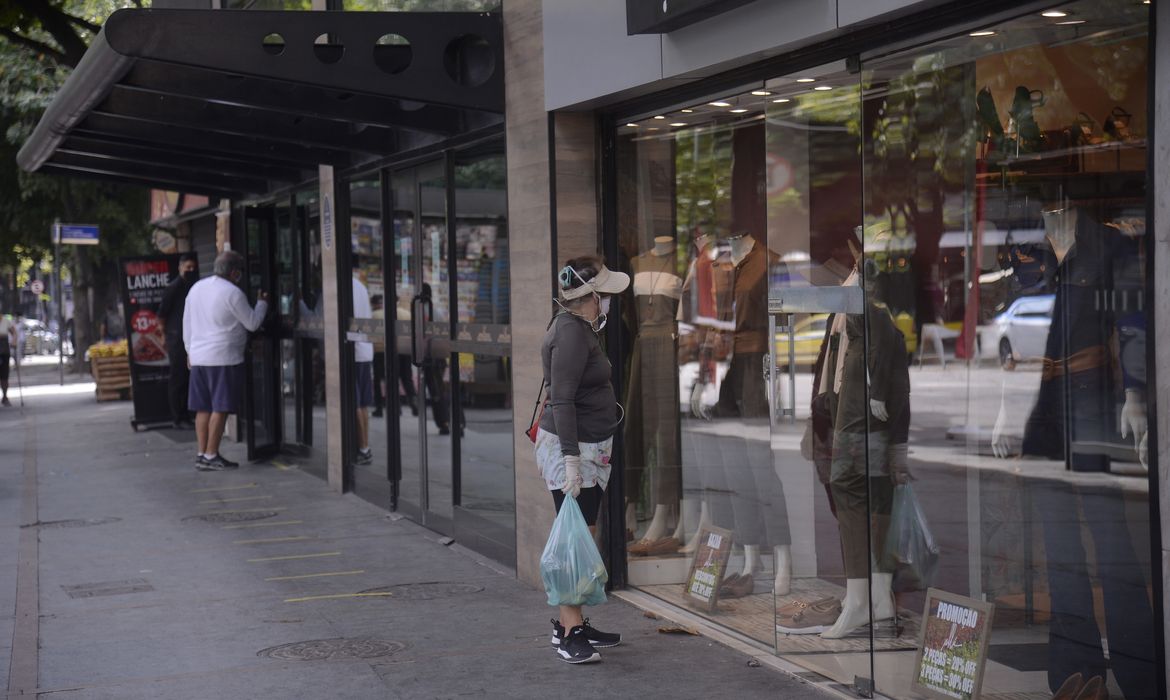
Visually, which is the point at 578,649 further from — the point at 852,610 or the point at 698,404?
the point at 698,404

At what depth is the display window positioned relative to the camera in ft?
18.4

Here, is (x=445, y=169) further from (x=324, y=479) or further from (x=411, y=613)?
(x=324, y=479)

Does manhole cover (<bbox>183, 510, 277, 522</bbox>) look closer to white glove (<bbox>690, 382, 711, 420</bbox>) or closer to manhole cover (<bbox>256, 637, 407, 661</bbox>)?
white glove (<bbox>690, 382, 711, 420</bbox>)

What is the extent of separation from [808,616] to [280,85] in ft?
16.0

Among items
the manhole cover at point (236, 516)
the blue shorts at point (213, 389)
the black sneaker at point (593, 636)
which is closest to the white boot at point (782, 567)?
the black sneaker at point (593, 636)

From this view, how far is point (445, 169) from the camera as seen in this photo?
9555 millimetres

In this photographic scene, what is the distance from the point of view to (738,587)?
7582 mm

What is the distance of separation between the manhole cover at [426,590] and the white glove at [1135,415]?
384 cm

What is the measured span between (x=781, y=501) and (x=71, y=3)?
698 inches

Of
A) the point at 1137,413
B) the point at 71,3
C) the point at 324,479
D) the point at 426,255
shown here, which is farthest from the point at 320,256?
the point at 71,3

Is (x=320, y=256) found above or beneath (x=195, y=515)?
above

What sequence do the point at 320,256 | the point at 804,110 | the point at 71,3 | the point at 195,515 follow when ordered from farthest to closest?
the point at 71,3, the point at 320,256, the point at 195,515, the point at 804,110

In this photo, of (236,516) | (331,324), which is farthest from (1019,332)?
(331,324)

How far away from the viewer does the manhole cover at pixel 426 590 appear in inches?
311
